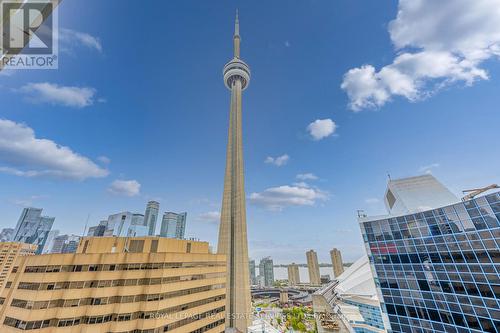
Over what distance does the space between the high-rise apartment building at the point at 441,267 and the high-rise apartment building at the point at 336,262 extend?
132551 mm

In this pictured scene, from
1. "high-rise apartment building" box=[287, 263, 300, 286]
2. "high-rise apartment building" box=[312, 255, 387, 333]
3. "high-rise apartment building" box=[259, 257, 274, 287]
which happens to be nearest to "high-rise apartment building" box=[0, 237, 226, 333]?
"high-rise apartment building" box=[312, 255, 387, 333]

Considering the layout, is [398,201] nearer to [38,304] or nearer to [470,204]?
[470,204]

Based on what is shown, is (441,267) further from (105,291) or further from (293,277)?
(293,277)

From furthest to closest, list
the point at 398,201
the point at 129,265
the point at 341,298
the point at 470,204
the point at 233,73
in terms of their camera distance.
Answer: the point at 233,73
the point at 341,298
the point at 398,201
the point at 129,265
the point at 470,204

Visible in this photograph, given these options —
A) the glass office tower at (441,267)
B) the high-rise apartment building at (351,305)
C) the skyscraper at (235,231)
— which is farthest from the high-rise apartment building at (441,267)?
the skyscraper at (235,231)

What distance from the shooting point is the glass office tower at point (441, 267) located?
27.2 m

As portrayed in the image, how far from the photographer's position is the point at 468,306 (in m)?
28.0

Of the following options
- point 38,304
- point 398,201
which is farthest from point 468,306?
point 38,304

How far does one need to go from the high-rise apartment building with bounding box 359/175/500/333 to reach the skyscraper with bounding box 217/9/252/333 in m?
37.0

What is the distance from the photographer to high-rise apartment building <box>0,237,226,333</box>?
2814 cm

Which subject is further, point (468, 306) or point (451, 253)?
point (451, 253)

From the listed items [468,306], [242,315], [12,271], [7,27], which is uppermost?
[7,27]

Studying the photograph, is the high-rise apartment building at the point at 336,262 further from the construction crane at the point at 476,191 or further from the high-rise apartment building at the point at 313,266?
the construction crane at the point at 476,191

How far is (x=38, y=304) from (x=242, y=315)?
4589 cm
